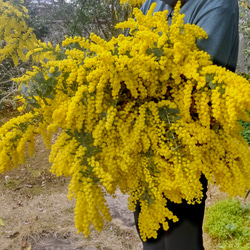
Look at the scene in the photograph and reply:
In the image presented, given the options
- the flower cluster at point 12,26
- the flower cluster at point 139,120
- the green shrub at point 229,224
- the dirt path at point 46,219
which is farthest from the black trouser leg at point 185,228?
the flower cluster at point 12,26

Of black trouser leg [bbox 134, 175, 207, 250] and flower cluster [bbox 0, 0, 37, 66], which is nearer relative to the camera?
black trouser leg [bbox 134, 175, 207, 250]

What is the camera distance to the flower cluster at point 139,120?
3.00ft

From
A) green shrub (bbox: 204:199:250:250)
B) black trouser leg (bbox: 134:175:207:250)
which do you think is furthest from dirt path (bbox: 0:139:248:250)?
black trouser leg (bbox: 134:175:207:250)

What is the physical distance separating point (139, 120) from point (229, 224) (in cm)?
232

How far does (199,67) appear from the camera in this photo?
960mm

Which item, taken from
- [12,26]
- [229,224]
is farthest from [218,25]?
[229,224]

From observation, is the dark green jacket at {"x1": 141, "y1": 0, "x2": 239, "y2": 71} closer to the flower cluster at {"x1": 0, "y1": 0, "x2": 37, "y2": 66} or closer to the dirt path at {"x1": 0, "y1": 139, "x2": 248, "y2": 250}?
the flower cluster at {"x1": 0, "y1": 0, "x2": 37, "y2": 66}

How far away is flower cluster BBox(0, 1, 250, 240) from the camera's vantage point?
0.92 m

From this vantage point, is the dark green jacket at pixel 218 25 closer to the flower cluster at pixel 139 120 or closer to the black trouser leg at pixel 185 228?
the flower cluster at pixel 139 120

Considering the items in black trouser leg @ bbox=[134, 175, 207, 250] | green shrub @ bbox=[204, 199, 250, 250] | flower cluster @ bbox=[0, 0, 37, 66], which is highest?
flower cluster @ bbox=[0, 0, 37, 66]

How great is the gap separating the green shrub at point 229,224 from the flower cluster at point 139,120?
1943mm

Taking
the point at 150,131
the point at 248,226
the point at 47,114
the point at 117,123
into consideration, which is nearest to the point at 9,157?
the point at 47,114

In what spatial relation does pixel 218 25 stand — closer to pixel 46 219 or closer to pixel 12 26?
pixel 12 26

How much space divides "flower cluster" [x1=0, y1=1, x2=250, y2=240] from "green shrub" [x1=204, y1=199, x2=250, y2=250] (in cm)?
194
